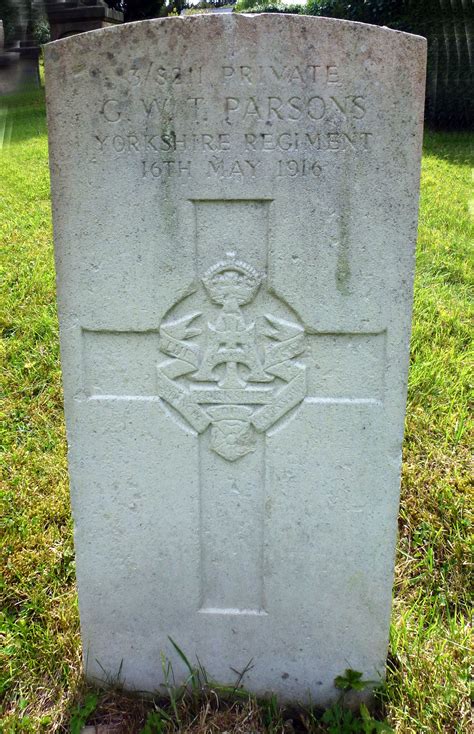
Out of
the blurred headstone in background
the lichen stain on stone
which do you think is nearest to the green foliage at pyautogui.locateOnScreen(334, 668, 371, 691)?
the lichen stain on stone

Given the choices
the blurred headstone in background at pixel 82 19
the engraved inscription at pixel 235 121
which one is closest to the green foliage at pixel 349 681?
the engraved inscription at pixel 235 121

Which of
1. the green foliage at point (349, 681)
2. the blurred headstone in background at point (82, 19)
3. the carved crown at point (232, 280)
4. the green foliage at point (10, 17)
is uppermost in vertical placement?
the blurred headstone in background at point (82, 19)

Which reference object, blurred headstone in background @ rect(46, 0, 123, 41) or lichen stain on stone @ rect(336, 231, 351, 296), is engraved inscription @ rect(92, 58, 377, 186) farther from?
blurred headstone in background @ rect(46, 0, 123, 41)

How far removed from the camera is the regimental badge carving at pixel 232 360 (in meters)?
1.93

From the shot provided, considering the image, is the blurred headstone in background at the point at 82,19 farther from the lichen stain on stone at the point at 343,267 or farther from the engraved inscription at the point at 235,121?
the lichen stain on stone at the point at 343,267

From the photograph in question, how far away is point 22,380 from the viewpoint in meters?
3.91

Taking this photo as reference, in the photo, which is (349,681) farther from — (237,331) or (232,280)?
(232,280)

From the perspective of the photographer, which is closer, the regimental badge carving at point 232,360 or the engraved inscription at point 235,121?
the engraved inscription at point 235,121

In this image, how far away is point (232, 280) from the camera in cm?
191

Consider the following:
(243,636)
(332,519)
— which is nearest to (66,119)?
(332,519)

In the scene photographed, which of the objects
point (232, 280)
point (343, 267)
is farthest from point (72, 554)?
point (343, 267)

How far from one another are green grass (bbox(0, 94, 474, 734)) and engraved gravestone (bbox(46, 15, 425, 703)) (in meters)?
0.14

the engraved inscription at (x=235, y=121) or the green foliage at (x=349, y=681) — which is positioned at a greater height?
the engraved inscription at (x=235, y=121)

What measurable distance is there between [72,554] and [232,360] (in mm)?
1327
